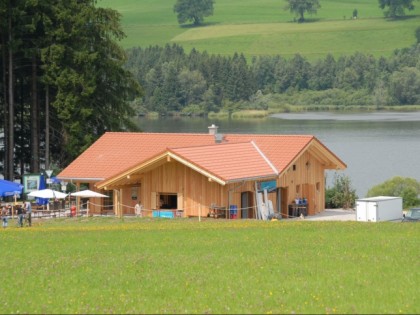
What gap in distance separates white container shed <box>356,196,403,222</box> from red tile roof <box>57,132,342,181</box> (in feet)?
15.1

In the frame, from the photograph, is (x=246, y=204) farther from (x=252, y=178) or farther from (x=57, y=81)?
(x=57, y=81)

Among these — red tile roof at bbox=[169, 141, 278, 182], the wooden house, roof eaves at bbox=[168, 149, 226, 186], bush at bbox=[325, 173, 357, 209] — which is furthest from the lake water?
roof eaves at bbox=[168, 149, 226, 186]

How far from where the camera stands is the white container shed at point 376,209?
43250mm

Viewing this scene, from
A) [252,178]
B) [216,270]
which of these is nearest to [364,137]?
[252,178]

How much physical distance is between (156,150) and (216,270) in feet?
93.3

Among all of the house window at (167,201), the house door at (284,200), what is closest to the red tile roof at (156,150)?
the house door at (284,200)

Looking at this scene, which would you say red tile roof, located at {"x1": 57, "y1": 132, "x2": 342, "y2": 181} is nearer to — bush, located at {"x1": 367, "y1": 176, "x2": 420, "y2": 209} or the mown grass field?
bush, located at {"x1": 367, "y1": 176, "x2": 420, "y2": 209}

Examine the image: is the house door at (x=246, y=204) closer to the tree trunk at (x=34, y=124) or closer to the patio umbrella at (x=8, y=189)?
the patio umbrella at (x=8, y=189)

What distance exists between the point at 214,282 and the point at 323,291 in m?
2.55

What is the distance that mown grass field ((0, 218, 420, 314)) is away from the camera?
19.2 m

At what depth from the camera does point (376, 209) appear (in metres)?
43.2

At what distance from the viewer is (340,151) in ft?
338

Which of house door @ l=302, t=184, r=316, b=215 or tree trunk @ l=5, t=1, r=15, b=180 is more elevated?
tree trunk @ l=5, t=1, r=15, b=180

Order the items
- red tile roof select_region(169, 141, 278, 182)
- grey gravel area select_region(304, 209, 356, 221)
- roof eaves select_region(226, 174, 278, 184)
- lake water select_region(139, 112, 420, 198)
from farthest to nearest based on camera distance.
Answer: lake water select_region(139, 112, 420, 198) → grey gravel area select_region(304, 209, 356, 221) → red tile roof select_region(169, 141, 278, 182) → roof eaves select_region(226, 174, 278, 184)
